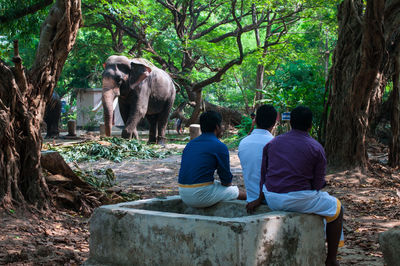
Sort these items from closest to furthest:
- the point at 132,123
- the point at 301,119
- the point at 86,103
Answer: the point at 301,119 → the point at 132,123 → the point at 86,103

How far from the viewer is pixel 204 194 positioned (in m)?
4.29

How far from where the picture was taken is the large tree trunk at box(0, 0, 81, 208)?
544cm

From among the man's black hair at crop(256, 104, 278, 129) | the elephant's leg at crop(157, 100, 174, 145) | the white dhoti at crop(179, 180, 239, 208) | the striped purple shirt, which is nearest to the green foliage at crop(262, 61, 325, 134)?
the elephant's leg at crop(157, 100, 174, 145)

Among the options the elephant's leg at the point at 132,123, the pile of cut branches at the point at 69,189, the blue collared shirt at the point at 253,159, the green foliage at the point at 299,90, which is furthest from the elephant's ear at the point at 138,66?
the blue collared shirt at the point at 253,159

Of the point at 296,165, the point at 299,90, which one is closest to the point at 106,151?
the point at 299,90

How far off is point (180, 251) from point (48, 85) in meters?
3.45

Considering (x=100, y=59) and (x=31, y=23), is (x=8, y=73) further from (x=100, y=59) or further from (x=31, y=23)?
(x=100, y=59)

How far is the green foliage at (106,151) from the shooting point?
11367 millimetres

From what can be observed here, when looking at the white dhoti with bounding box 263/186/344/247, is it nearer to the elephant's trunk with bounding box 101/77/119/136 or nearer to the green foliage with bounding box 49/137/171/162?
the green foliage with bounding box 49/137/171/162

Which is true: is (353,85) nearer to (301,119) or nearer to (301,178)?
(301,119)

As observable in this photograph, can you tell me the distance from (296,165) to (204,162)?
0.88 metres

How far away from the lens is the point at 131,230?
3.88m

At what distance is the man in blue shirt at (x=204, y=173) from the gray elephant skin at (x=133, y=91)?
10.7 m

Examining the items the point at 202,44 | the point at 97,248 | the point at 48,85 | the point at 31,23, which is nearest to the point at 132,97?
the point at 202,44
